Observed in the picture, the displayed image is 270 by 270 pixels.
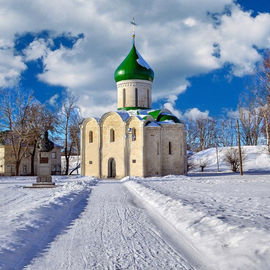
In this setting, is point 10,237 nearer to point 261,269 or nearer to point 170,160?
point 261,269

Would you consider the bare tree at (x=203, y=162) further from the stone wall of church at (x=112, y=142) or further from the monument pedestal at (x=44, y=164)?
the monument pedestal at (x=44, y=164)

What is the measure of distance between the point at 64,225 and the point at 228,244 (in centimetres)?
314

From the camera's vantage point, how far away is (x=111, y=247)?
4.15 metres

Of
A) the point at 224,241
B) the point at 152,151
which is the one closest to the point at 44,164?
the point at 152,151

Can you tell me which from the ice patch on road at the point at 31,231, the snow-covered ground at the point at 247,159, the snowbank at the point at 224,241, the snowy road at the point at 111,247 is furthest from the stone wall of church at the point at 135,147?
the snowbank at the point at 224,241

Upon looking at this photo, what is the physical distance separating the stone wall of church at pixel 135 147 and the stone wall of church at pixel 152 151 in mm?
493

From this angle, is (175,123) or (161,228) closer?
(161,228)

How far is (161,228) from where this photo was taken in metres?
5.34

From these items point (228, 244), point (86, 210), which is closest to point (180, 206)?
point (86, 210)

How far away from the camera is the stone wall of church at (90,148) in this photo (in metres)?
26.2

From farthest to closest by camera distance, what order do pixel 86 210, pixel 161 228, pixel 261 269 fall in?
pixel 86 210 → pixel 161 228 → pixel 261 269

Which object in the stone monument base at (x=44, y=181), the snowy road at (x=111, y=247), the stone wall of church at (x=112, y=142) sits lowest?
the snowy road at (x=111, y=247)

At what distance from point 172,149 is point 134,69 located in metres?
8.19

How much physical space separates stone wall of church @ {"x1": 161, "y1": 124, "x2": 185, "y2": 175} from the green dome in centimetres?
546
